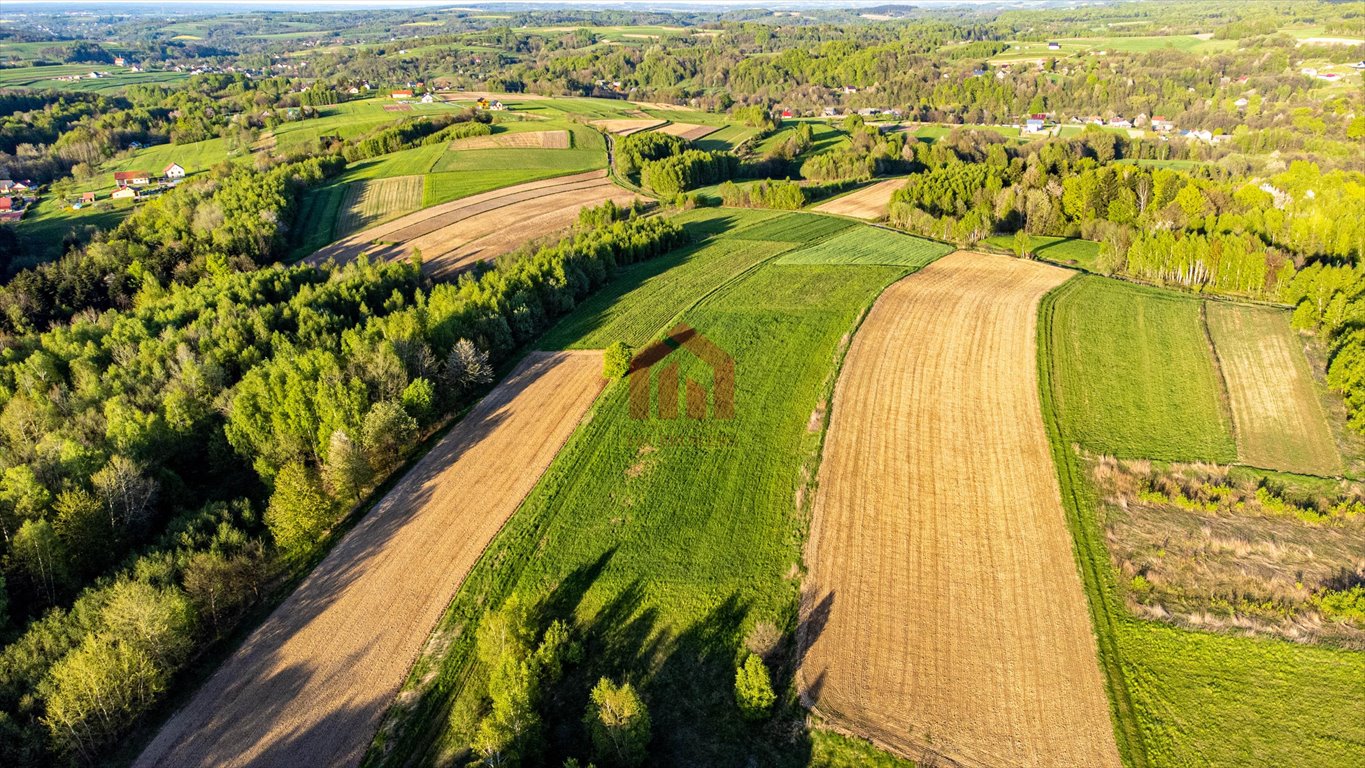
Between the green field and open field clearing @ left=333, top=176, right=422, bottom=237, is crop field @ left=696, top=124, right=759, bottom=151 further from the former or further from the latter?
the green field

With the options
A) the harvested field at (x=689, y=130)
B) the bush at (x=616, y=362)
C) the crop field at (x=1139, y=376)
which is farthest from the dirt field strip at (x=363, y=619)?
the harvested field at (x=689, y=130)

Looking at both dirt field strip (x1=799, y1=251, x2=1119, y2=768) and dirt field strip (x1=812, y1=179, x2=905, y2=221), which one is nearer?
dirt field strip (x1=799, y1=251, x2=1119, y2=768)

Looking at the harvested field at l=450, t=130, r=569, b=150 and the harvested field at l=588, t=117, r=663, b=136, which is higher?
the harvested field at l=588, t=117, r=663, b=136

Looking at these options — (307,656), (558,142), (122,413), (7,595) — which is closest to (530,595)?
(307,656)

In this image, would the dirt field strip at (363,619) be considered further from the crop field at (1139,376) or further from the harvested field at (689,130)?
the harvested field at (689,130)

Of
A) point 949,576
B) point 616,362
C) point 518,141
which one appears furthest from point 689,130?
point 949,576

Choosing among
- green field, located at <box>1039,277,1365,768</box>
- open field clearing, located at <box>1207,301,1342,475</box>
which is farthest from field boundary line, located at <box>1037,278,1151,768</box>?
open field clearing, located at <box>1207,301,1342,475</box>

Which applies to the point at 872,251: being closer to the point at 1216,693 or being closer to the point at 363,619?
the point at 1216,693
